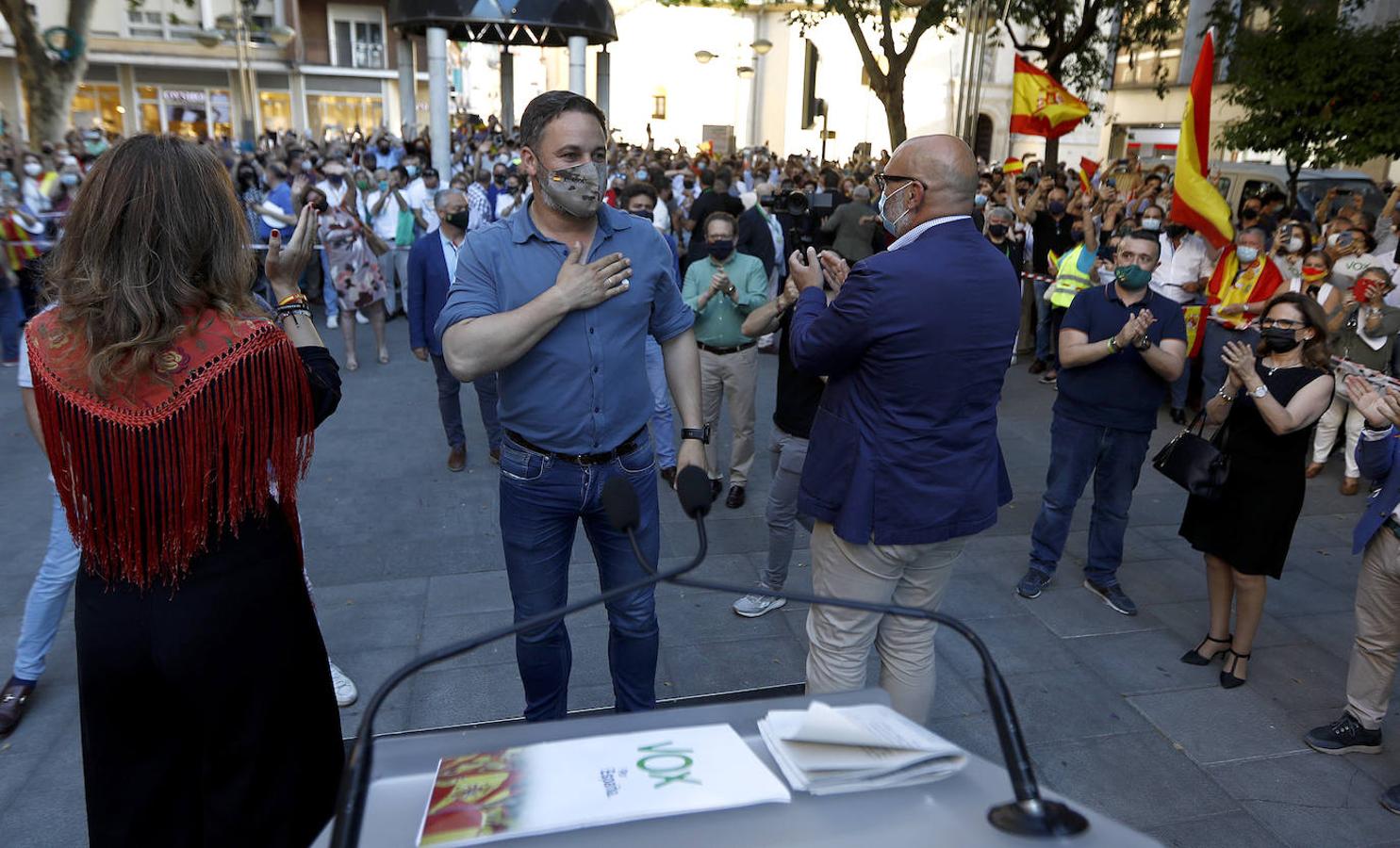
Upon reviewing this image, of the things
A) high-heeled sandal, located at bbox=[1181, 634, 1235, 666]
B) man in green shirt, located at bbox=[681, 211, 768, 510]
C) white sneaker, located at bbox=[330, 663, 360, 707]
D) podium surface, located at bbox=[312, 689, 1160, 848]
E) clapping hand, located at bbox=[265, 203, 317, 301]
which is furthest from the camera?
man in green shirt, located at bbox=[681, 211, 768, 510]

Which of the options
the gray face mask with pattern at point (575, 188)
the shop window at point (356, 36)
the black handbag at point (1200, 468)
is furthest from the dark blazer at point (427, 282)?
the shop window at point (356, 36)

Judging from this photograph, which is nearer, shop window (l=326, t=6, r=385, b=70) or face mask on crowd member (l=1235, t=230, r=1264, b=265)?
face mask on crowd member (l=1235, t=230, r=1264, b=265)

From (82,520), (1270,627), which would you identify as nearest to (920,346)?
(82,520)

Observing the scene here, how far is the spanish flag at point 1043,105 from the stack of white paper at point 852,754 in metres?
11.8

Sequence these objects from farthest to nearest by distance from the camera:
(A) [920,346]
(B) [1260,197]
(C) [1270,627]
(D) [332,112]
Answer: (D) [332,112] → (B) [1260,197] → (C) [1270,627] → (A) [920,346]

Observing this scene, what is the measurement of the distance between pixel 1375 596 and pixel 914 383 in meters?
2.10

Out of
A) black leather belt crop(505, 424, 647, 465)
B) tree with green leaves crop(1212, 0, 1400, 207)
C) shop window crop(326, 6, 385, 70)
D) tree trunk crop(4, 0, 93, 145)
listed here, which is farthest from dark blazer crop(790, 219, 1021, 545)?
shop window crop(326, 6, 385, 70)

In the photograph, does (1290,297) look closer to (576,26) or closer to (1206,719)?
(1206,719)

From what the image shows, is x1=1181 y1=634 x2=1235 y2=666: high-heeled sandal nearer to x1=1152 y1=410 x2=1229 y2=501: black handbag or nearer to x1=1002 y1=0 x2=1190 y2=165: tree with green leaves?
x1=1152 y1=410 x2=1229 y2=501: black handbag

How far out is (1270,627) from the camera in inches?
180

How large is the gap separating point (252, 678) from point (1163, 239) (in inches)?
327

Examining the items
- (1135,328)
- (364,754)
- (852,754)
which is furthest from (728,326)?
(364,754)

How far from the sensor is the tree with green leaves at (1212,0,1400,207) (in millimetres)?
9906

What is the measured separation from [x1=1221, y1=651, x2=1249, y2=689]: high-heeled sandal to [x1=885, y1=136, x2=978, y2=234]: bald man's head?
2.55 meters
